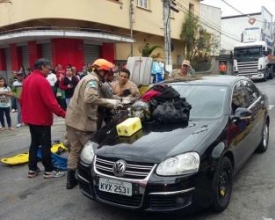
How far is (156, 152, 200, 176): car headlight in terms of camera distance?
377cm

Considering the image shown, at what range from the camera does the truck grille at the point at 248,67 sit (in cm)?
2767

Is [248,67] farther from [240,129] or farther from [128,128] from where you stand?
[128,128]

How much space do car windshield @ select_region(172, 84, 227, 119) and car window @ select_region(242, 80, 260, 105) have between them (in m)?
0.86

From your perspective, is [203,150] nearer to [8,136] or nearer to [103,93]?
[103,93]

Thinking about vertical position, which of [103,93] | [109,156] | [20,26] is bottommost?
[109,156]

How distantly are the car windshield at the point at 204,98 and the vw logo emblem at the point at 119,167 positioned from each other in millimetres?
1408

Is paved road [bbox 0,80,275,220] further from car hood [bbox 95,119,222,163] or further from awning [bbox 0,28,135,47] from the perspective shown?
awning [bbox 0,28,135,47]

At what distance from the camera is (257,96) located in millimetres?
6543

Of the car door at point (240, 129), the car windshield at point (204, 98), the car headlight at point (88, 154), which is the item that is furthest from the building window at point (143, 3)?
the car headlight at point (88, 154)

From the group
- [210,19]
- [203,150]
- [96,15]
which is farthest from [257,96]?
[210,19]

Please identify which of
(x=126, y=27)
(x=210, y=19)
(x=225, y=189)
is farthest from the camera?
(x=210, y=19)

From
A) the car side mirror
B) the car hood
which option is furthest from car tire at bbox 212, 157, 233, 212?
the car side mirror

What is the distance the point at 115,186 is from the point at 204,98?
2.04m

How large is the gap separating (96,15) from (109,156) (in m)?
Answer: 15.8
